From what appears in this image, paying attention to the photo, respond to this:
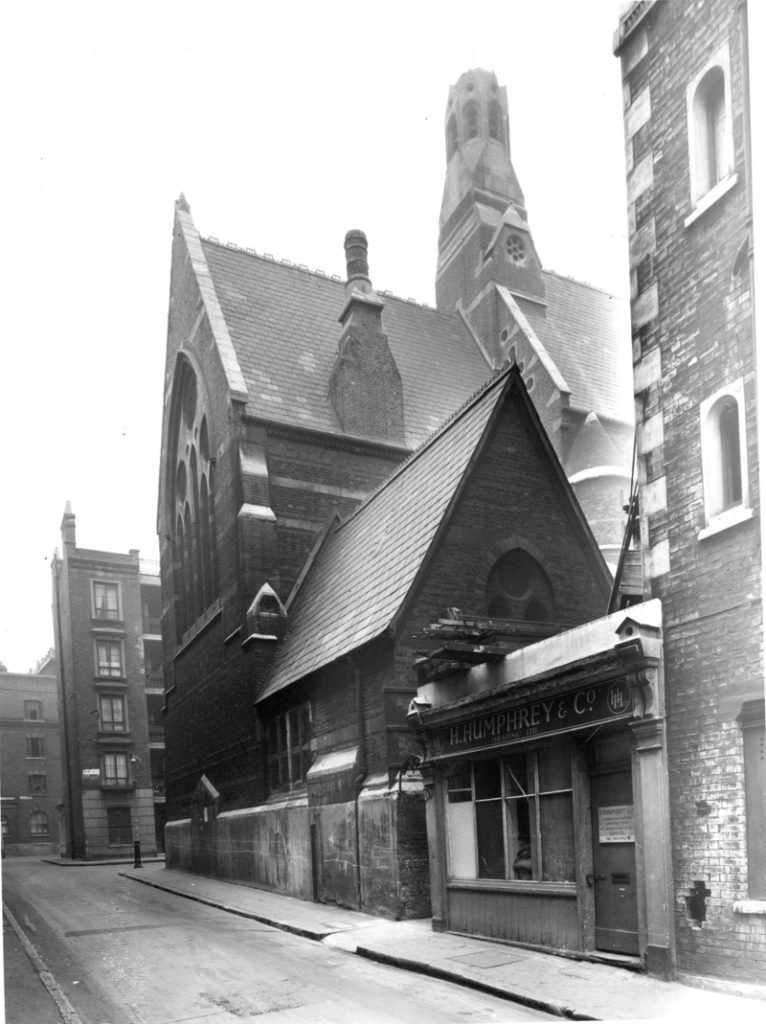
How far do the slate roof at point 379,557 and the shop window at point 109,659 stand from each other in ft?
18.0

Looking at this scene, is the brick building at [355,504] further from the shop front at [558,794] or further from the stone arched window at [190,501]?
the shop front at [558,794]

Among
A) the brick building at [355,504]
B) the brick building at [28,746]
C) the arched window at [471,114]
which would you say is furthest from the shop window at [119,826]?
the arched window at [471,114]

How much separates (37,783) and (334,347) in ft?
46.1

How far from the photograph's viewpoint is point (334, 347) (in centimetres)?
2641

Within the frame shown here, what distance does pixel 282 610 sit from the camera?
22.6 metres

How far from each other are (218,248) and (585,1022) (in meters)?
23.5

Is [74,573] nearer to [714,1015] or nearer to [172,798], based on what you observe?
[172,798]

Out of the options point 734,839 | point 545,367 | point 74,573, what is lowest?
point 734,839

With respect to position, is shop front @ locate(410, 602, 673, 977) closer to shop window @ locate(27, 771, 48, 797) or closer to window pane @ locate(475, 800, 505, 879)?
window pane @ locate(475, 800, 505, 879)

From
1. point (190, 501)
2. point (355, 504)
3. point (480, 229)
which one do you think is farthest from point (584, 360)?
point (190, 501)

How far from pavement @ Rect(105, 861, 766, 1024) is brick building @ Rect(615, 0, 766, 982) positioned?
13.6 inches

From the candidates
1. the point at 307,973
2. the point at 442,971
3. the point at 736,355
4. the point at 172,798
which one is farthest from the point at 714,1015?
→ the point at 172,798

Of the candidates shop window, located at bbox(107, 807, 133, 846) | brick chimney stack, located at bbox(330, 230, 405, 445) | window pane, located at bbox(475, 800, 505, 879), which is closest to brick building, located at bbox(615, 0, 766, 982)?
window pane, located at bbox(475, 800, 505, 879)

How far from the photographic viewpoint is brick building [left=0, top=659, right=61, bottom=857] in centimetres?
1159
